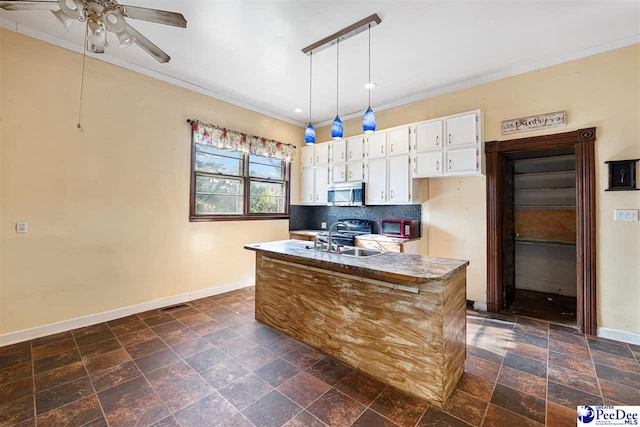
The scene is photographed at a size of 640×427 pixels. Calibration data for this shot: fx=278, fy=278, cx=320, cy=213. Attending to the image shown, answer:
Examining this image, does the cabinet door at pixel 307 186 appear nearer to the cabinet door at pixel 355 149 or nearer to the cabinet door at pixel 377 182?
the cabinet door at pixel 355 149

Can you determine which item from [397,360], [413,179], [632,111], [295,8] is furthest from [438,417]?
[632,111]

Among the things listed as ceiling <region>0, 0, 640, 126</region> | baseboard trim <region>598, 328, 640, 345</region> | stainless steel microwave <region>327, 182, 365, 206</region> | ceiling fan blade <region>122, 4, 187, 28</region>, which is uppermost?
ceiling <region>0, 0, 640, 126</region>

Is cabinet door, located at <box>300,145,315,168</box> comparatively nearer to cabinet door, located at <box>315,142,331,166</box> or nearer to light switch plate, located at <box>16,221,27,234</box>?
cabinet door, located at <box>315,142,331,166</box>

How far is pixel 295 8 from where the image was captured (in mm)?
2312

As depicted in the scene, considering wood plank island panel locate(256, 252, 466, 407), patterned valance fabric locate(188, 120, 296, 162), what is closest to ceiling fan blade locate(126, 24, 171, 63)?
patterned valance fabric locate(188, 120, 296, 162)

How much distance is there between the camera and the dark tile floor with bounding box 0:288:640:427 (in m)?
1.73

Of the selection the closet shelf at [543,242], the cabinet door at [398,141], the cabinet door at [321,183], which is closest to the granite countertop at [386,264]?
the cabinet door at [398,141]

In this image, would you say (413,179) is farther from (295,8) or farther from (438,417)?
(438,417)

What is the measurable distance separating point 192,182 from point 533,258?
214 inches

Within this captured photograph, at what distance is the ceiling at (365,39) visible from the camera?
7.61ft

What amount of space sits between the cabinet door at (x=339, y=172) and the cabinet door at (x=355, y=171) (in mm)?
72

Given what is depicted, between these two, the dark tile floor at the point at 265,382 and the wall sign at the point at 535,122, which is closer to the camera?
the dark tile floor at the point at 265,382

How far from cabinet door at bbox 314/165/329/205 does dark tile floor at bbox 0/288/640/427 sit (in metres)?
2.63
